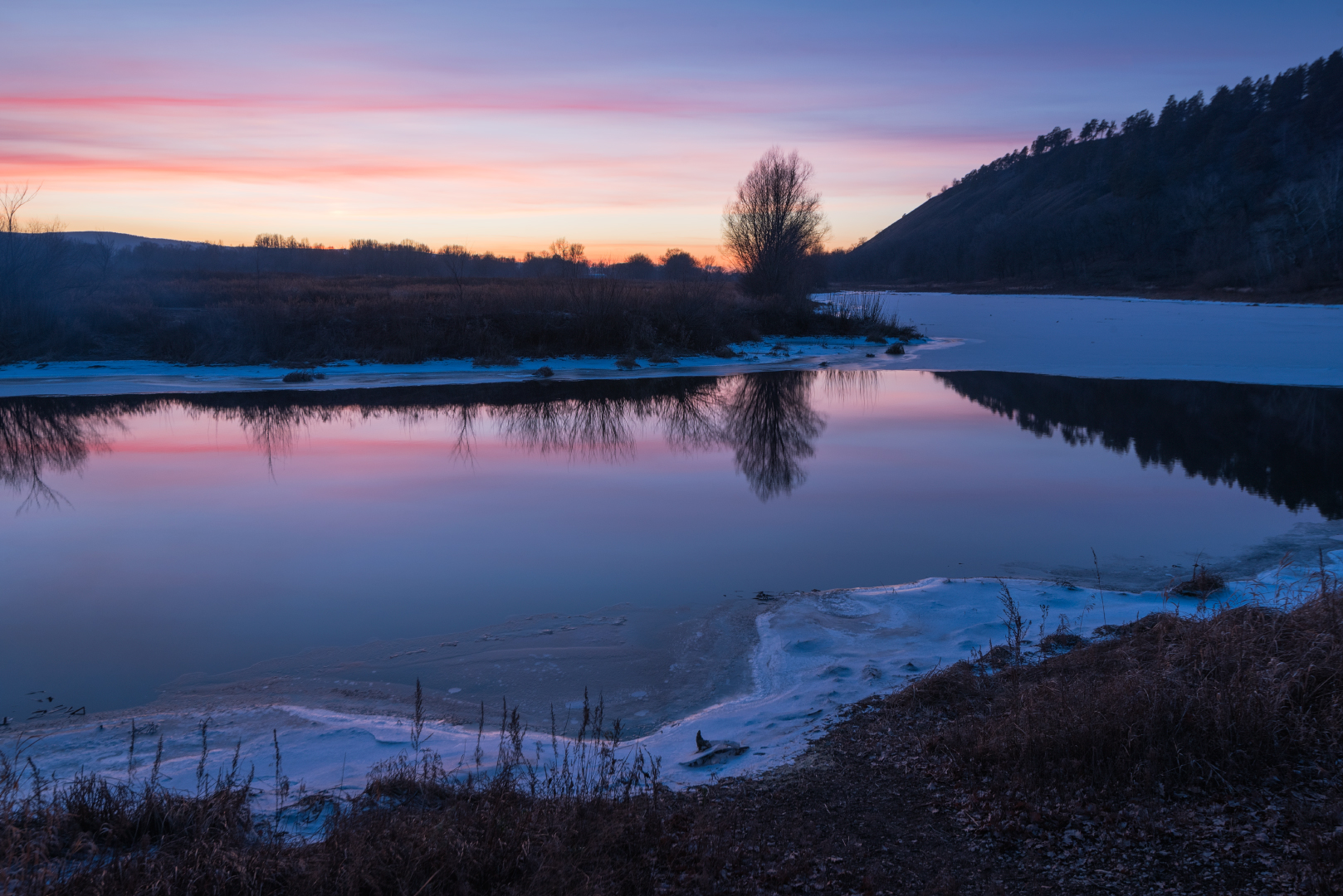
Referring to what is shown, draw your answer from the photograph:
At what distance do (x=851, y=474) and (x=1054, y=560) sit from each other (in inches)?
177

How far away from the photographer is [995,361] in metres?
29.2

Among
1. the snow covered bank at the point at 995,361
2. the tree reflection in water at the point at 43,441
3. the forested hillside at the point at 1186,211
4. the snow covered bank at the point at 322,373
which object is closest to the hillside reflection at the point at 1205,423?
the snow covered bank at the point at 995,361

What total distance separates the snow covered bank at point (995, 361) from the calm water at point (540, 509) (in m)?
4.99

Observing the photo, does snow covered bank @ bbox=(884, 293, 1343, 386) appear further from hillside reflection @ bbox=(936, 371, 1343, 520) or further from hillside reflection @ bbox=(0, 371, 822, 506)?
hillside reflection @ bbox=(0, 371, 822, 506)

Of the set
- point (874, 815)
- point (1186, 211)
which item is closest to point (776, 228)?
point (874, 815)

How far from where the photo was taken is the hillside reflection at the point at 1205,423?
38.0 ft

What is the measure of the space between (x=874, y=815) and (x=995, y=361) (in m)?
28.4

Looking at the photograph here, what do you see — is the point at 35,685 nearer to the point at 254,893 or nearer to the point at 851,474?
the point at 254,893

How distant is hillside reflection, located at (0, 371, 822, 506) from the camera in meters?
13.5

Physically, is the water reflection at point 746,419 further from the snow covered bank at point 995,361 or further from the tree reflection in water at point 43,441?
the snow covered bank at point 995,361

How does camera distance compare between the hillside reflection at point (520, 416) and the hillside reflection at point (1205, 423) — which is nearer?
the hillside reflection at point (1205, 423)

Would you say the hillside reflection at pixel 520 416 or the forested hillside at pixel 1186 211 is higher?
the forested hillside at pixel 1186 211

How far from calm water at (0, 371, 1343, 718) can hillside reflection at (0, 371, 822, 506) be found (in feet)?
A: 0.37

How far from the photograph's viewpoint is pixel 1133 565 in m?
7.77
